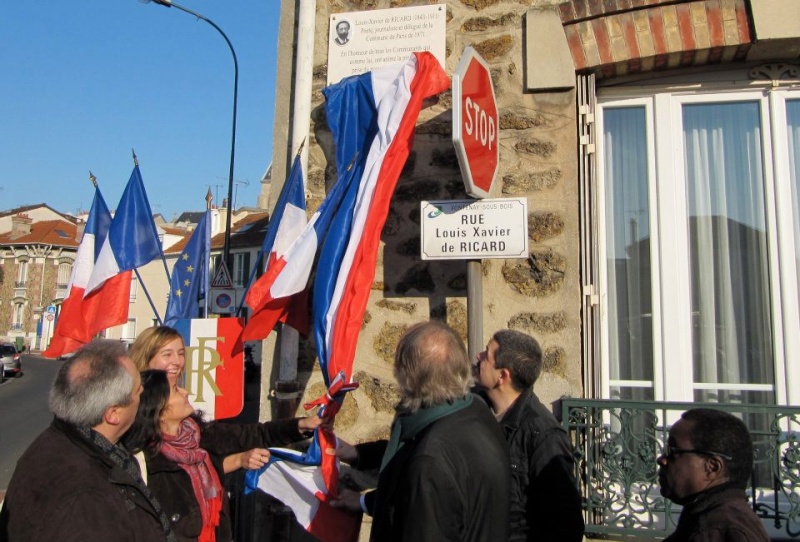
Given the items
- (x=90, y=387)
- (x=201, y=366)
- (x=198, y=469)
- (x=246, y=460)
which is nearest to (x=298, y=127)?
(x=201, y=366)

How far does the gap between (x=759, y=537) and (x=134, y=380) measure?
1.95 meters

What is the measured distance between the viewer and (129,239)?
16.8ft

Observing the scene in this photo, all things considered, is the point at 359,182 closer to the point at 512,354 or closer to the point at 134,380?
the point at 512,354

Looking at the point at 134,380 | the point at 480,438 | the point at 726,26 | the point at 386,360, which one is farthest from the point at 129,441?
the point at 726,26

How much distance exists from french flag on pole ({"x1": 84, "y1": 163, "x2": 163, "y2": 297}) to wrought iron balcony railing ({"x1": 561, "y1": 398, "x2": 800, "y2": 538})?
127 inches

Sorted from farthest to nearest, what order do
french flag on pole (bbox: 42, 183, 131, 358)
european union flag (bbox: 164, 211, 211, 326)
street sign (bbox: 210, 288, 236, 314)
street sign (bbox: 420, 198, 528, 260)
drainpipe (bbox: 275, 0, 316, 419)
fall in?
street sign (bbox: 210, 288, 236, 314) → european union flag (bbox: 164, 211, 211, 326) → french flag on pole (bbox: 42, 183, 131, 358) → drainpipe (bbox: 275, 0, 316, 419) → street sign (bbox: 420, 198, 528, 260)

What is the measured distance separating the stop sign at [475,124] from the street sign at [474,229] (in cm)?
13

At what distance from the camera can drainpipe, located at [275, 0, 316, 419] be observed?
14.3 ft

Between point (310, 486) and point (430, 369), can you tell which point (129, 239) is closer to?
point (310, 486)

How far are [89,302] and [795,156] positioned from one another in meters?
4.75

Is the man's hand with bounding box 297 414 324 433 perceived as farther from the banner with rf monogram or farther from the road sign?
the road sign

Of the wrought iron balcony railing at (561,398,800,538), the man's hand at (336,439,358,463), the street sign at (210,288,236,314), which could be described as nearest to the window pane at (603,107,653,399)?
the wrought iron balcony railing at (561,398,800,538)

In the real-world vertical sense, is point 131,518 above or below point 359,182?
below

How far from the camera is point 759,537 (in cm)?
185
